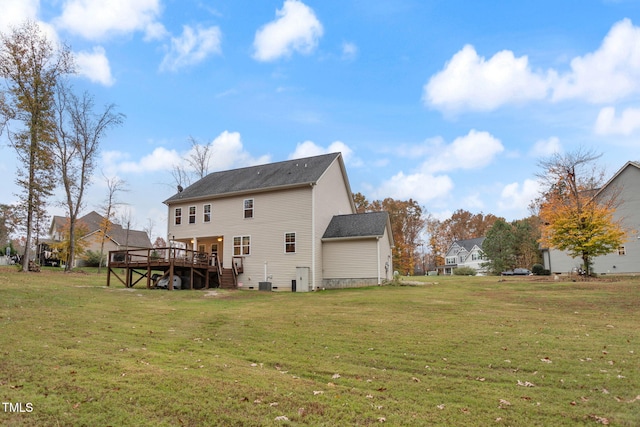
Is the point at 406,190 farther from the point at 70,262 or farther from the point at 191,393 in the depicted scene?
the point at 191,393

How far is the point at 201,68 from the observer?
23109mm

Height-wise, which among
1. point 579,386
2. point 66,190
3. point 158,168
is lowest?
point 579,386

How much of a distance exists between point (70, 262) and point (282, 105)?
2004 centimetres

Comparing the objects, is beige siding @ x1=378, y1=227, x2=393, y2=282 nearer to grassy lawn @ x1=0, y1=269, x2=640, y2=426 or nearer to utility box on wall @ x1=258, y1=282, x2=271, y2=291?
utility box on wall @ x1=258, y1=282, x2=271, y2=291

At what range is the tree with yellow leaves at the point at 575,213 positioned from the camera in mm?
23766

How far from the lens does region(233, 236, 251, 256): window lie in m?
26.1

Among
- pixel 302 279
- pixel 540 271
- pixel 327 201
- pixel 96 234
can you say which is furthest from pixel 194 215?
pixel 540 271

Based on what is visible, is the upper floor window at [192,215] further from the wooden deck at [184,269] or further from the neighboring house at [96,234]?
the neighboring house at [96,234]

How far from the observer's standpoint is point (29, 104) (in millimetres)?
23031

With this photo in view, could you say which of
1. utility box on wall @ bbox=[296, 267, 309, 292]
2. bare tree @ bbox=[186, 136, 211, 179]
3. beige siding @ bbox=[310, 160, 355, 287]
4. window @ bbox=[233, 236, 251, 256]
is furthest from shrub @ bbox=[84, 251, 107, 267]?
beige siding @ bbox=[310, 160, 355, 287]

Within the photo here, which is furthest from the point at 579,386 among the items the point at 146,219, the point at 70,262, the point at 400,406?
the point at 146,219

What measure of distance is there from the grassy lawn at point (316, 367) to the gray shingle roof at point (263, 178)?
44.5 ft

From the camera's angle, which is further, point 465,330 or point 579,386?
point 465,330

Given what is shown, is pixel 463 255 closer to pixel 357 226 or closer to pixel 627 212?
pixel 627 212
